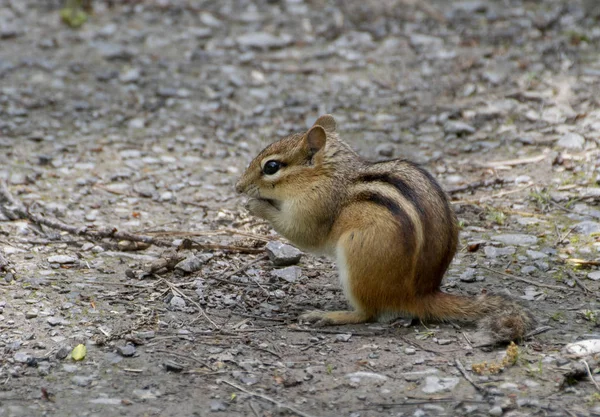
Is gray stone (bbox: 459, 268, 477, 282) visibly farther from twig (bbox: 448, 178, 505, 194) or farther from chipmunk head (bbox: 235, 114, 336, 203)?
twig (bbox: 448, 178, 505, 194)

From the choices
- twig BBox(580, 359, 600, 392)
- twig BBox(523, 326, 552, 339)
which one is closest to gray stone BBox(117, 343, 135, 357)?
twig BBox(523, 326, 552, 339)

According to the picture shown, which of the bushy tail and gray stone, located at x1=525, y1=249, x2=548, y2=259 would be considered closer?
the bushy tail

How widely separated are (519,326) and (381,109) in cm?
348

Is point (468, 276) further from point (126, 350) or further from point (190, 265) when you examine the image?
point (126, 350)

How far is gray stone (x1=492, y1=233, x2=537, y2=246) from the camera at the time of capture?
466cm

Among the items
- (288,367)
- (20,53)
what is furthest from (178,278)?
(20,53)

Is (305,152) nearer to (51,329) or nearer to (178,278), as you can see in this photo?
(178,278)

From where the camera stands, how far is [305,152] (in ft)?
14.0

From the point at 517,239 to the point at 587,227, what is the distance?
41 cm

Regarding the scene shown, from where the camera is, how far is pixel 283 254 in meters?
4.56

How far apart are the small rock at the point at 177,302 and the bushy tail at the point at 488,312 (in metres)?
1.12

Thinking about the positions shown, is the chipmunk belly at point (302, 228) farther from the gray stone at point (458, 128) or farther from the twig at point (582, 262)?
the gray stone at point (458, 128)

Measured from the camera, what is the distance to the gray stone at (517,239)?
15.3 feet

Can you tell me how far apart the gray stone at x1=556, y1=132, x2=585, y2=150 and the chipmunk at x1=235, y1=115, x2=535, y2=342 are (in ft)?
6.97
